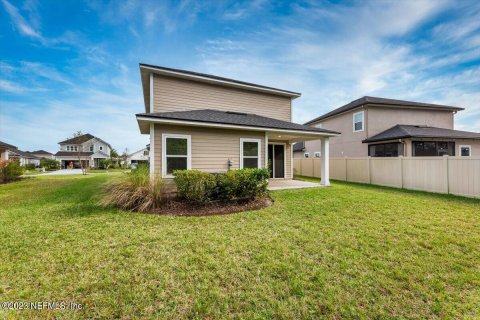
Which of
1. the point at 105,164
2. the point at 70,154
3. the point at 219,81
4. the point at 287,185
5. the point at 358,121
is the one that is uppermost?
the point at 219,81

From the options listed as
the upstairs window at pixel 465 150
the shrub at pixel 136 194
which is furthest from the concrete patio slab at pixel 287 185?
the upstairs window at pixel 465 150

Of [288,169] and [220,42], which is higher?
[220,42]

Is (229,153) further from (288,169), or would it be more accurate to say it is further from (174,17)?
(174,17)

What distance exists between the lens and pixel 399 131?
1373cm

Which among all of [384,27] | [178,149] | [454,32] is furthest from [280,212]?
[454,32]

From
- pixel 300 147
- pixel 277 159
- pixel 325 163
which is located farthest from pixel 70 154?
pixel 325 163

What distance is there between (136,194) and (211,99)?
21.1ft

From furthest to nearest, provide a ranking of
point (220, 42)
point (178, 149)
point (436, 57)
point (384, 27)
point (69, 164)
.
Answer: point (69, 164), point (436, 57), point (220, 42), point (384, 27), point (178, 149)

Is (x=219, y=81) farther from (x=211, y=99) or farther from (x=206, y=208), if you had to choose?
(x=206, y=208)

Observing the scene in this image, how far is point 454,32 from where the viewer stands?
10.4m

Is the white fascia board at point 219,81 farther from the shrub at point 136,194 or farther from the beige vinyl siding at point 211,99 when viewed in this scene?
the shrub at point 136,194

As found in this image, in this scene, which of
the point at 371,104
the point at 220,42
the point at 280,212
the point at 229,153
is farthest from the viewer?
the point at 371,104

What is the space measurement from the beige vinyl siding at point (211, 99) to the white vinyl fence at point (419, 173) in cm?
576

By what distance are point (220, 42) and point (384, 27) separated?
28.2ft
